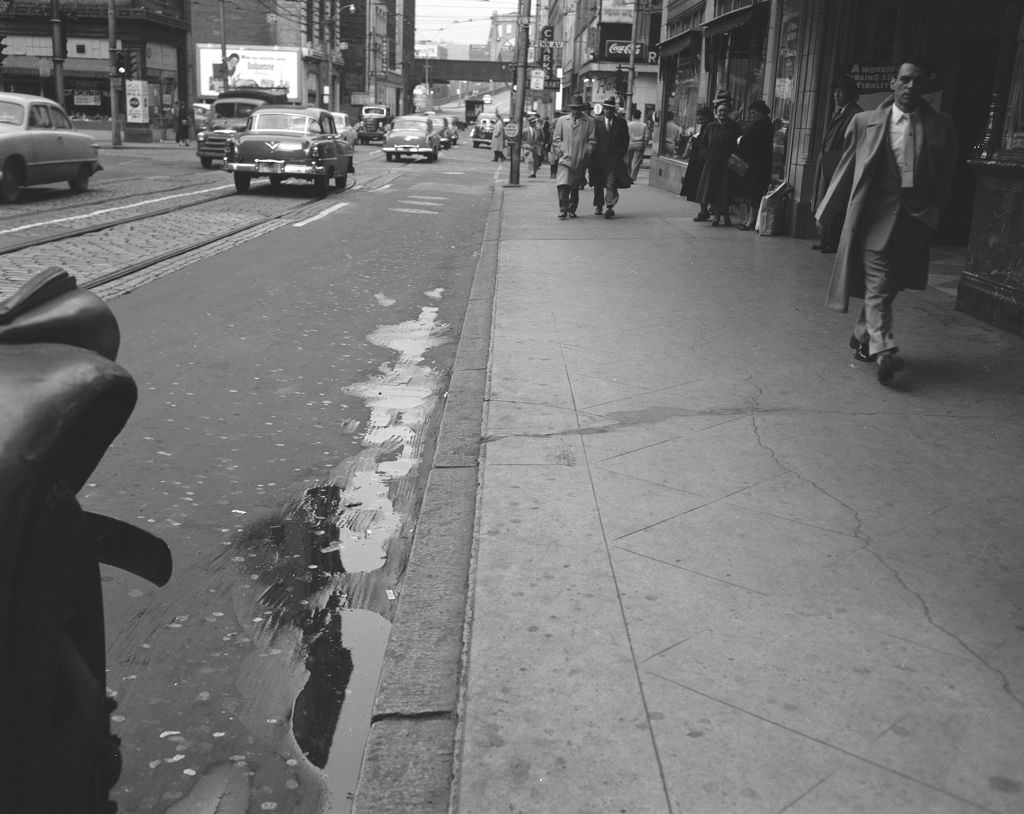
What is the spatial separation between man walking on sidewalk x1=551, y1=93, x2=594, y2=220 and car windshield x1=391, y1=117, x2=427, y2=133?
25.2 meters

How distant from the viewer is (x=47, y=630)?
1.91 metres

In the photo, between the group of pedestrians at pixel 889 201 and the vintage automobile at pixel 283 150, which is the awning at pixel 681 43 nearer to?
the vintage automobile at pixel 283 150

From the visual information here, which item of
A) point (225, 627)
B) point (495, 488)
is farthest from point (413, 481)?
point (225, 627)

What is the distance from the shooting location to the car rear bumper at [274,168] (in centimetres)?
2120

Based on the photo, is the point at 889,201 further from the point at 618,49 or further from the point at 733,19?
the point at 618,49

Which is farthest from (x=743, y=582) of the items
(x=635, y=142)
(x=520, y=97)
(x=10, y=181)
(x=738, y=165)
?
(x=520, y=97)

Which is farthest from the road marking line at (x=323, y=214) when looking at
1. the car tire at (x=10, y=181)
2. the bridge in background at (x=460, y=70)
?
the bridge in background at (x=460, y=70)

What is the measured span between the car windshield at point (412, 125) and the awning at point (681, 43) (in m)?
15.5

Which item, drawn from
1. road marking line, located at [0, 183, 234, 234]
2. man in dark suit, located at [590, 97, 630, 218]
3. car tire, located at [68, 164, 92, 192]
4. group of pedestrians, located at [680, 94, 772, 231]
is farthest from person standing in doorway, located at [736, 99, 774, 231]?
car tire, located at [68, 164, 92, 192]

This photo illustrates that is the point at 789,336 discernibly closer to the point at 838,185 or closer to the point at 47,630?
the point at 838,185

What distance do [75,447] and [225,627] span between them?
1.82 meters

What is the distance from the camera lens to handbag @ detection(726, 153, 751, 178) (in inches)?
622

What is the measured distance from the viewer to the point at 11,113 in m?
18.0

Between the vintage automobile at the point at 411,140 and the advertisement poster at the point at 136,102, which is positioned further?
the advertisement poster at the point at 136,102
